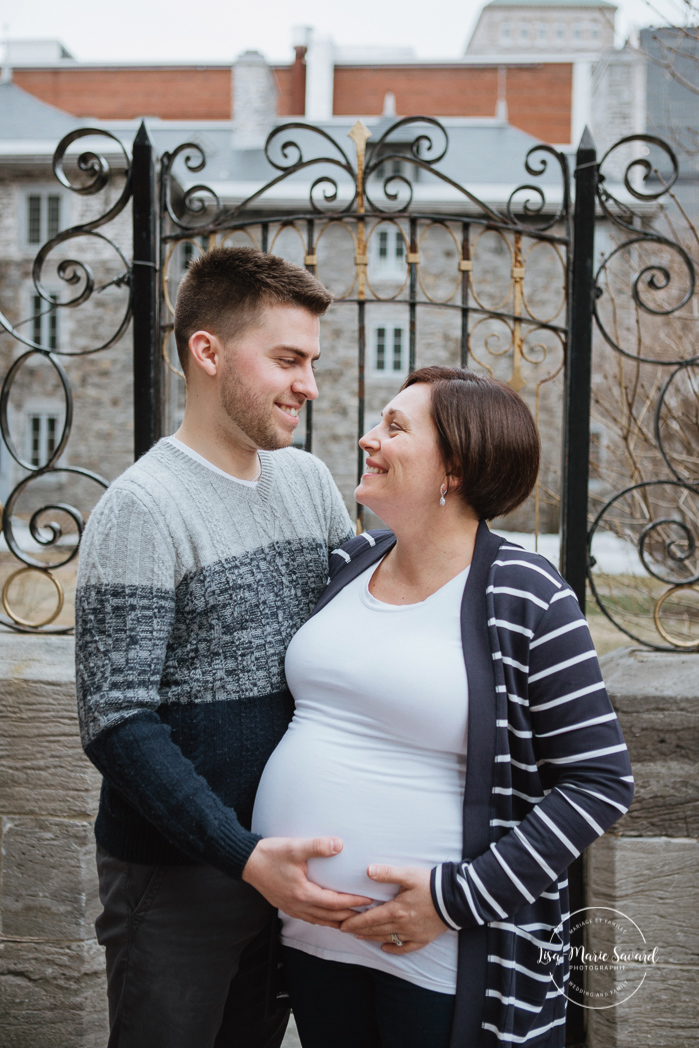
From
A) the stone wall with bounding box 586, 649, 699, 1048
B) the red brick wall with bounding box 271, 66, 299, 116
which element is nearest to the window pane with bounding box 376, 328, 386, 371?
the red brick wall with bounding box 271, 66, 299, 116

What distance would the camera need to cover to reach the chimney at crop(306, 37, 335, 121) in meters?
18.4

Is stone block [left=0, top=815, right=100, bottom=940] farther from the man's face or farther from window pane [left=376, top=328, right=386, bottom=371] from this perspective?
window pane [left=376, top=328, right=386, bottom=371]

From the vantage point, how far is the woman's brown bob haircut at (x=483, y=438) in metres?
1.38

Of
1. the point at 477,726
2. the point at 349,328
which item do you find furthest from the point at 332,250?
the point at 477,726

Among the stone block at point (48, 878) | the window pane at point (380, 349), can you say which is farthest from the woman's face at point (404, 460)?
the window pane at point (380, 349)

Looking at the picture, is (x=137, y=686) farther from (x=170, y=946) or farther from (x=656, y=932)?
(x=656, y=932)

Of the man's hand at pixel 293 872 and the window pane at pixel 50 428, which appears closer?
the man's hand at pixel 293 872

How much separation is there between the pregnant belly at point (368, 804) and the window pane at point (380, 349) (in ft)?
40.3

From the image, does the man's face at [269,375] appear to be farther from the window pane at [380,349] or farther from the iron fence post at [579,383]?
the window pane at [380,349]

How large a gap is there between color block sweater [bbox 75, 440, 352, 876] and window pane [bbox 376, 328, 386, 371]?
12.1 m

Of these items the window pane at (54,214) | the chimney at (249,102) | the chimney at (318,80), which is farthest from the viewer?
the chimney at (318,80)

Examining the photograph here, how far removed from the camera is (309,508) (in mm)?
1628

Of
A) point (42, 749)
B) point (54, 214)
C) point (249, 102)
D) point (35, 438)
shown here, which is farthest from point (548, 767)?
point (249, 102)

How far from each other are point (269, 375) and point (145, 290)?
99cm
